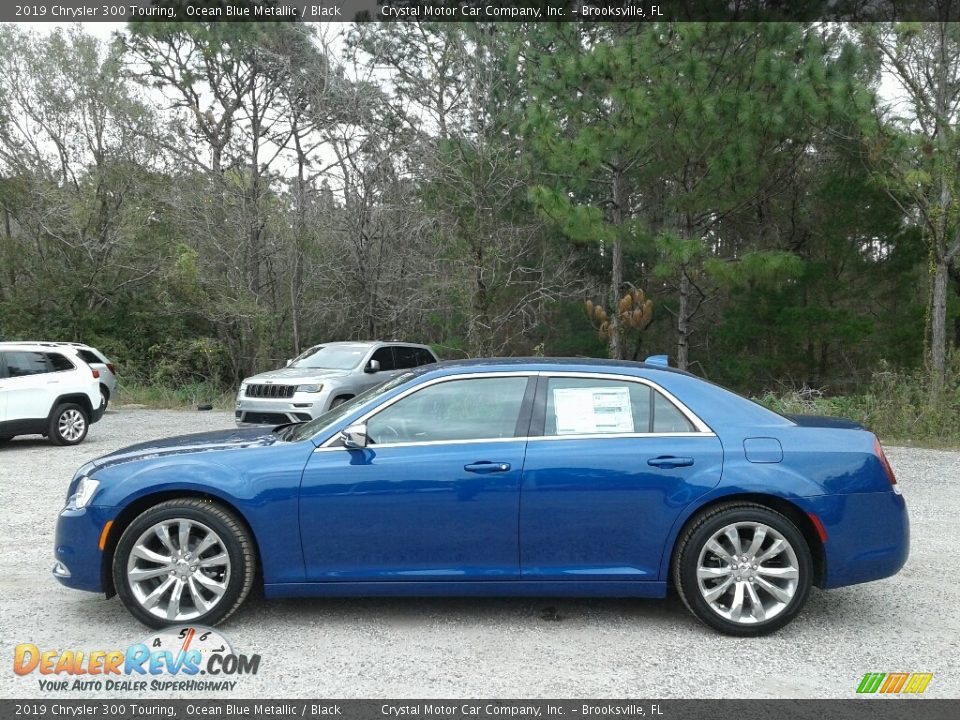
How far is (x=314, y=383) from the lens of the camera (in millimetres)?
11609

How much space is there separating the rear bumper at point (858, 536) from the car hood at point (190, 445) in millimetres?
3164

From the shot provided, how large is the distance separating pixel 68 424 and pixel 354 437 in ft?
31.5

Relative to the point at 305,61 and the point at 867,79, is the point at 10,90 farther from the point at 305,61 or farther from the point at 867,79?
the point at 867,79

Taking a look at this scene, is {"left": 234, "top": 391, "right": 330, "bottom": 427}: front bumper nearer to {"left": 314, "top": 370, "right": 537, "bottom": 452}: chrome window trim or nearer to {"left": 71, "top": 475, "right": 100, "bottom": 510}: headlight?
{"left": 71, "top": 475, "right": 100, "bottom": 510}: headlight

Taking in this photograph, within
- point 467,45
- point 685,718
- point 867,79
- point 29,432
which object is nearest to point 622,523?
point 685,718

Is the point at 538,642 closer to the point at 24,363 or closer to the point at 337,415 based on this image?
the point at 337,415

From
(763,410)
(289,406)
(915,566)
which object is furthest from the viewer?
(289,406)

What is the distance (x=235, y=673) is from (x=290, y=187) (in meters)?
20.6

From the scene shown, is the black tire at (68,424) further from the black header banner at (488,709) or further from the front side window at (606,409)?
the front side window at (606,409)

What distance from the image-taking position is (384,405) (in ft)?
14.8

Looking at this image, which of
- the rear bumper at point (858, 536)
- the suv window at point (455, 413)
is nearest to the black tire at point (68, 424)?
the suv window at point (455, 413)

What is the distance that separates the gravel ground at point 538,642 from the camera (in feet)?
12.0

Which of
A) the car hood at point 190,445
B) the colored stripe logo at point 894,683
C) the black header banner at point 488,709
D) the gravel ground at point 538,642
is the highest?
the car hood at point 190,445

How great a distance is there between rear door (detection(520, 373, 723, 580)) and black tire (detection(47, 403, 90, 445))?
32.9 ft
